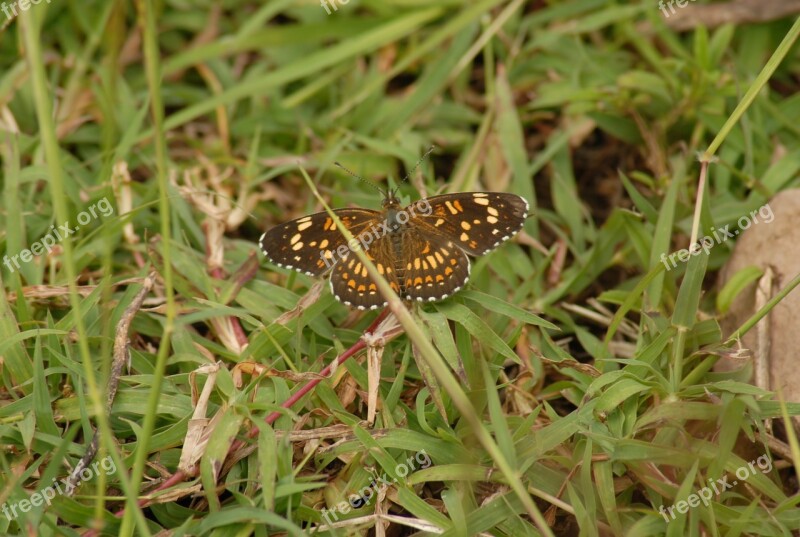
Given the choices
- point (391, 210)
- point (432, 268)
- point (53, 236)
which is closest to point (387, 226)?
point (391, 210)

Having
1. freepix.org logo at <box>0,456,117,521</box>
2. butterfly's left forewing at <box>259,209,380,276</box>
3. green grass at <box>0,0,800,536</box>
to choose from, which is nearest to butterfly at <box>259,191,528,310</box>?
butterfly's left forewing at <box>259,209,380,276</box>

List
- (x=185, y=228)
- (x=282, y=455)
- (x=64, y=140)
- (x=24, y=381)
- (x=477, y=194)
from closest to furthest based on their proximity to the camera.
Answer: (x=282, y=455) < (x=24, y=381) < (x=477, y=194) < (x=185, y=228) < (x=64, y=140)

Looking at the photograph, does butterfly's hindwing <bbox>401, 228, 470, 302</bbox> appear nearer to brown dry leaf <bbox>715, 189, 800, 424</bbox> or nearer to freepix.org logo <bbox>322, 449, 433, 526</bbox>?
freepix.org logo <bbox>322, 449, 433, 526</bbox>

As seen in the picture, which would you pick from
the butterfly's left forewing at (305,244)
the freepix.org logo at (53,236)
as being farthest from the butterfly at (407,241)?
the freepix.org logo at (53,236)

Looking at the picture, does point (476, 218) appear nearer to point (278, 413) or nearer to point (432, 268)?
point (432, 268)

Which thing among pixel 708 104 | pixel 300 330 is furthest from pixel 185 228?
pixel 708 104

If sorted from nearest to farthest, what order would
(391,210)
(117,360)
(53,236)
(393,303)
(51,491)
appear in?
(393,303)
(51,491)
(117,360)
(391,210)
(53,236)

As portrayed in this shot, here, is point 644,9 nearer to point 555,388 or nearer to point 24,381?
point 555,388
